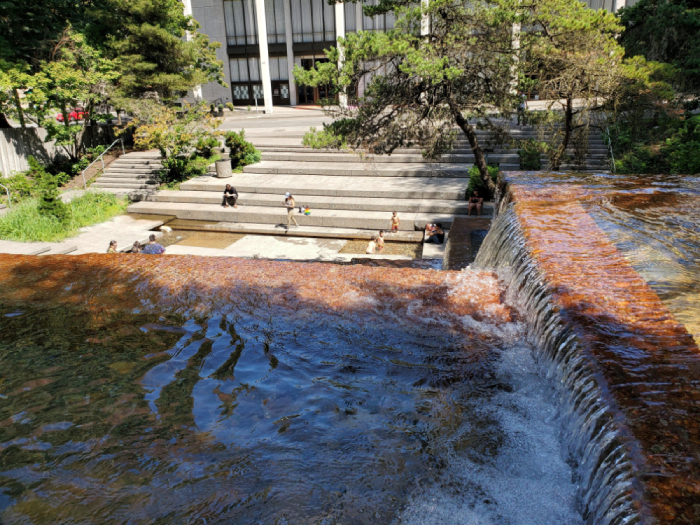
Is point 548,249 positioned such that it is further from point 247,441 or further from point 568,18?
point 568,18

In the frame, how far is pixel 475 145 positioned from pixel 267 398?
1082 centimetres

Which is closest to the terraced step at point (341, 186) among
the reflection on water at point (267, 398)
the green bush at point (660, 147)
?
the green bush at point (660, 147)

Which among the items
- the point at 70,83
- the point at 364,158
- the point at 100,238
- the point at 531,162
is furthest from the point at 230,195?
the point at 531,162

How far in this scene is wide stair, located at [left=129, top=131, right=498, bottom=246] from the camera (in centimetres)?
1564

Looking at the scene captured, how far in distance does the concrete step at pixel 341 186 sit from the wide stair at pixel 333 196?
33mm

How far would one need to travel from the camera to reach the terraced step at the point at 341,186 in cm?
1697

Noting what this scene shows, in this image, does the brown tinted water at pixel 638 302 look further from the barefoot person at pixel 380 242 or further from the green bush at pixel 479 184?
the green bush at pixel 479 184

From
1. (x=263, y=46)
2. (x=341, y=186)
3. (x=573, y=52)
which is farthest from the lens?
(x=263, y=46)

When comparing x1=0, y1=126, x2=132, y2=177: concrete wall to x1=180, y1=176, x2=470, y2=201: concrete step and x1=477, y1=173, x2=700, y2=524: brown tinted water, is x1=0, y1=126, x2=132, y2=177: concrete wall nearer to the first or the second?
x1=180, y1=176, x2=470, y2=201: concrete step

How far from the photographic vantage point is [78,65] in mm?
20859

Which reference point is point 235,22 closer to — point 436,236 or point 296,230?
point 296,230

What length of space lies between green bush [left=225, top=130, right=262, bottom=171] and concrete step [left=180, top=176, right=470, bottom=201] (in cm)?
93

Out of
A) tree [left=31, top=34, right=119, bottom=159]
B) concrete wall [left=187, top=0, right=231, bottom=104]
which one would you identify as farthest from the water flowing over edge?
concrete wall [left=187, top=0, right=231, bottom=104]

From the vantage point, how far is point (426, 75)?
1065cm
